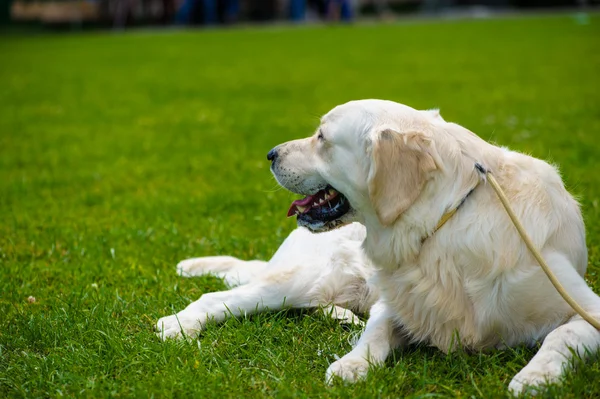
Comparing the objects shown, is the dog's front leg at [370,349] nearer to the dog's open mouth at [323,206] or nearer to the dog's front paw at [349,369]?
the dog's front paw at [349,369]

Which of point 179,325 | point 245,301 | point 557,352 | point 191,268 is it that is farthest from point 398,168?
point 191,268

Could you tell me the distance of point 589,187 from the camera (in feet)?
21.2

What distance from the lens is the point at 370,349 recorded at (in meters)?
3.47

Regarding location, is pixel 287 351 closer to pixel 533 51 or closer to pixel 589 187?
pixel 589 187

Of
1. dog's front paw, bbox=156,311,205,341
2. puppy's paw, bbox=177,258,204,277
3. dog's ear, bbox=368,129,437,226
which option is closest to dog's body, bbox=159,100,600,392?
dog's ear, bbox=368,129,437,226

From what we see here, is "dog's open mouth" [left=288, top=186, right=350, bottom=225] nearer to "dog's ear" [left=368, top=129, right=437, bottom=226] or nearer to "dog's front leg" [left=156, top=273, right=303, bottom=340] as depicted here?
"dog's ear" [left=368, top=129, right=437, bottom=226]

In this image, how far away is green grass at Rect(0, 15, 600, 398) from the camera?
3.41m

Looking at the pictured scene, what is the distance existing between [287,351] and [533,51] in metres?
17.0

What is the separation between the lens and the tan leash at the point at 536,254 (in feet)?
10.5

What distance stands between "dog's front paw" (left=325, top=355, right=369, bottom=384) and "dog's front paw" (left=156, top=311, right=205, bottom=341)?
2.81 feet

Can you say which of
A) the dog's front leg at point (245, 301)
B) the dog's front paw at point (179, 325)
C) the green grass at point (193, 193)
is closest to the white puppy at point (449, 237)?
Result: the green grass at point (193, 193)

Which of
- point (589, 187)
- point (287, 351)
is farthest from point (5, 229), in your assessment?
point (589, 187)

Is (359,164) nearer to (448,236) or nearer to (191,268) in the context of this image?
(448,236)

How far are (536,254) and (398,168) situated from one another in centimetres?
69
